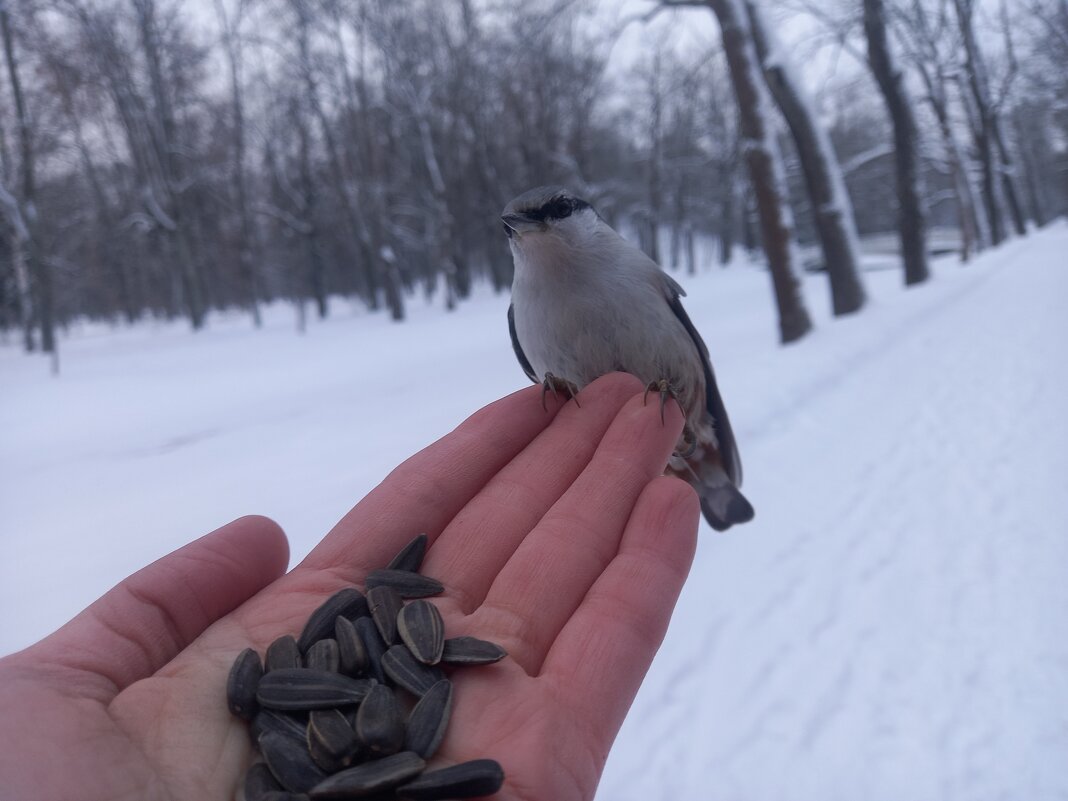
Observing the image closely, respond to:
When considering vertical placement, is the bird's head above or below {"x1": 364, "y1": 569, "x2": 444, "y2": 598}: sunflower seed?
above

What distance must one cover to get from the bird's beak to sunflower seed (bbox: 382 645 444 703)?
3.43ft

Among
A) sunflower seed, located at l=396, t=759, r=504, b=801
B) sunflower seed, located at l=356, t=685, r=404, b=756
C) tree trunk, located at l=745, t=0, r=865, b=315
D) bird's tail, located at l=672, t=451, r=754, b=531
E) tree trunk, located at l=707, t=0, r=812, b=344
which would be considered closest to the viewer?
sunflower seed, located at l=396, t=759, r=504, b=801

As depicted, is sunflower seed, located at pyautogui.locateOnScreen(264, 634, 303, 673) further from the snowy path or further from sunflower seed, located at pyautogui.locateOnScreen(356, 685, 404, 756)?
the snowy path

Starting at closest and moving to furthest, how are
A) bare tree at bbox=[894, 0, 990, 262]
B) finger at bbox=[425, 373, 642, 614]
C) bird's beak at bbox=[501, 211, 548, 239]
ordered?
finger at bbox=[425, 373, 642, 614], bird's beak at bbox=[501, 211, 548, 239], bare tree at bbox=[894, 0, 990, 262]

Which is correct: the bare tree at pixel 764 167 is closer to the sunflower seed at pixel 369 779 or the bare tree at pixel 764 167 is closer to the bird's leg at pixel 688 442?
the bird's leg at pixel 688 442

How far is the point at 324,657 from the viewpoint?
1.29 meters

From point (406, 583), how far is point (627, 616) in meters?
0.49

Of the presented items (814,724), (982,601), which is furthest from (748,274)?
(814,724)

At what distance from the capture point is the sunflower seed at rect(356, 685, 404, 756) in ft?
3.59

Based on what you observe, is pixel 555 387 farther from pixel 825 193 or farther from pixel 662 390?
pixel 825 193

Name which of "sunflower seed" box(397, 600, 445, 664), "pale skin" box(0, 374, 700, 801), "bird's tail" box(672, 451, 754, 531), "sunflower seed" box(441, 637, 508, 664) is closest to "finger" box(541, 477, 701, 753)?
"pale skin" box(0, 374, 700, 801)

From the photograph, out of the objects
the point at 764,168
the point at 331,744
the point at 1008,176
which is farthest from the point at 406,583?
the point at 1008,176

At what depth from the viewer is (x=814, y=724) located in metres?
2.00

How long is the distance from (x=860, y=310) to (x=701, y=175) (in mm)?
5941
